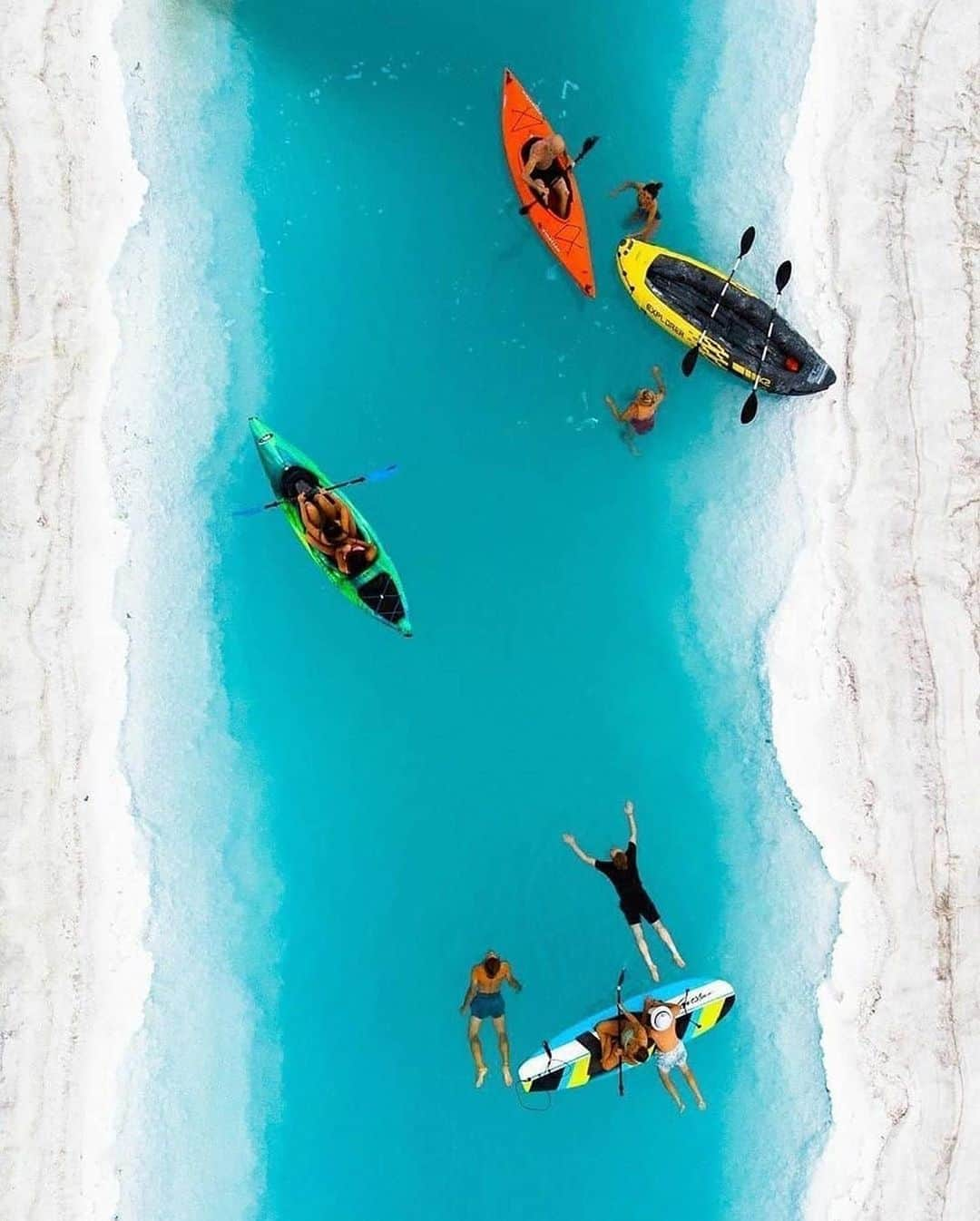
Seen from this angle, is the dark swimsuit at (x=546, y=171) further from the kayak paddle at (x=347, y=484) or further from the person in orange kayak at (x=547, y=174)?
the kayak paddle at (x=347, y=484)

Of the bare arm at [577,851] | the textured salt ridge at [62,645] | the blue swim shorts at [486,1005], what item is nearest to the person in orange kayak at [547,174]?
the textured salt ridge at [62,645]

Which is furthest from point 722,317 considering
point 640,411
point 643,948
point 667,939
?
point 643,948

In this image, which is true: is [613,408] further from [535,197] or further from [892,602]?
[892,602]

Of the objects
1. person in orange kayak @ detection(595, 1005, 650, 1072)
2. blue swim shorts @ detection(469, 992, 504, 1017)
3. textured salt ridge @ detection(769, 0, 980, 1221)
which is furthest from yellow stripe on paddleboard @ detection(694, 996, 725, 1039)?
blue swim shorts @ detection(469, 992, 504, 1017)

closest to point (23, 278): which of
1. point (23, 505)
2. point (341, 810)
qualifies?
point (23, 505)

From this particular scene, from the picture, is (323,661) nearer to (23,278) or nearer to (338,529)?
(338,529)

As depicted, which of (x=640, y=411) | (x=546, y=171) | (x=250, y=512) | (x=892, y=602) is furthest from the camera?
(x=892, y=602)
